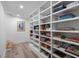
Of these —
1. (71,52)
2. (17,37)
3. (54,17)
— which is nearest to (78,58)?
(71,52)

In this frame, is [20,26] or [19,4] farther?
[20,26]

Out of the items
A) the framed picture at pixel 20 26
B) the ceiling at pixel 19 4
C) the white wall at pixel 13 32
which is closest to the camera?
the ceiling at pixel 19 4

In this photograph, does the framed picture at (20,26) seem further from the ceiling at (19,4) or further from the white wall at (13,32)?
the ceiling at (19,4)

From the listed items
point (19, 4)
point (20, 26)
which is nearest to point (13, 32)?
point (20, 26)

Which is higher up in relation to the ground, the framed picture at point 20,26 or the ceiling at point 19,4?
the ceiling at point 19,4

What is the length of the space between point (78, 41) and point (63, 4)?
1.17m

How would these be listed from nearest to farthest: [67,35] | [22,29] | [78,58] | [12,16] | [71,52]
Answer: [78,58] < [71,52] < [67,35] < [12,16] < [22,29]

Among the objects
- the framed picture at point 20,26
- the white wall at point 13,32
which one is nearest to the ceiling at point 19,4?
the white wall at point 13,32

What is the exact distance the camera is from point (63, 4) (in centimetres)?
238

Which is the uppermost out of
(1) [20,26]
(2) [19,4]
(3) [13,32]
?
(2) [19,4]

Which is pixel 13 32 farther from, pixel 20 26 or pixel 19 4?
pixel 19 4

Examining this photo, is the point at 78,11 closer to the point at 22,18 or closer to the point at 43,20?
the point at 43,20

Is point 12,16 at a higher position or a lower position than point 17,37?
higher

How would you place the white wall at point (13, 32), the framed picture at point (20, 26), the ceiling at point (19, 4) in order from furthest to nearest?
1. the framed picture at point (20, 26)
2. the white wall at point (13, 32)
3. the ceiling at point (19, 4)
